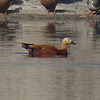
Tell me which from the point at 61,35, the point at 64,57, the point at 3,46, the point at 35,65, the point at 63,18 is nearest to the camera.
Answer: the point at 35,65

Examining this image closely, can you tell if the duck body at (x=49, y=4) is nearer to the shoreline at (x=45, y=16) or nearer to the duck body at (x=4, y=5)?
the shoreline at (x=45, y=16)

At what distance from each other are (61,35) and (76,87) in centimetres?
1313

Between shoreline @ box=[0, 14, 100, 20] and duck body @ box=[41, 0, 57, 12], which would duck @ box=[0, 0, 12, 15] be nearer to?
shoreline @ box=[0, 14, 100, 20]

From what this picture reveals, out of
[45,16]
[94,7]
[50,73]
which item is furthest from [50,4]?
[50,73]

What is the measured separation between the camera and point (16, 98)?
1209cm

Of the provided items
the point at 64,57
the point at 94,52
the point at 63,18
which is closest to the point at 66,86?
the point at 64,57

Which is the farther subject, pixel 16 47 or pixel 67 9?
pixel 67 9

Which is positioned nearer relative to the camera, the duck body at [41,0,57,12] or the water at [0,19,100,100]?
the water at [0,19,100,100]

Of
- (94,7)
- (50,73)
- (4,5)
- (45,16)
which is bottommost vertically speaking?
(50,73)

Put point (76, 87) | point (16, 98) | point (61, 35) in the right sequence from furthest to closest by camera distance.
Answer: point (61, 35)
point (76, 87)
point (16, 98)

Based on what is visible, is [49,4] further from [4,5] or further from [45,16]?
[4,5]

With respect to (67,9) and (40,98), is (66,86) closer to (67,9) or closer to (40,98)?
(40,98)

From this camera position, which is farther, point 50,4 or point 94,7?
point 94,7

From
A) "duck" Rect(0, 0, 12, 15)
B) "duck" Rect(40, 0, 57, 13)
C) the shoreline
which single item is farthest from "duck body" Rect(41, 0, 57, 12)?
"duck" Rect(0, 0, 12, 15)
